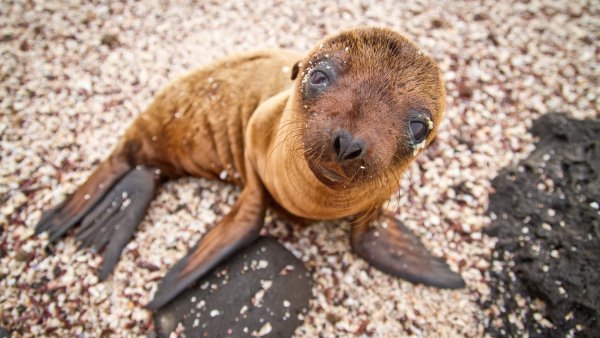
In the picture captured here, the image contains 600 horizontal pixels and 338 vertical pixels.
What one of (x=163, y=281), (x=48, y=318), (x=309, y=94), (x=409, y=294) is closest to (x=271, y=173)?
(x=309, y=94)

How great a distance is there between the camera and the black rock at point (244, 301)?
3.01m

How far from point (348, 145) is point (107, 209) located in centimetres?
240

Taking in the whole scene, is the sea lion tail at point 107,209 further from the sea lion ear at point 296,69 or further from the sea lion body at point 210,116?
the sea lion ear at point 296,69

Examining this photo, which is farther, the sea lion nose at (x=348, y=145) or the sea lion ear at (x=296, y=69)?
the sea lion ear at (x=296, y=69)

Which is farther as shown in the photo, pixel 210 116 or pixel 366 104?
pixel 210 116

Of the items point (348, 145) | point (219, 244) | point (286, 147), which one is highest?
point (348, 145)

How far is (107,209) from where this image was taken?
3580 millimetres

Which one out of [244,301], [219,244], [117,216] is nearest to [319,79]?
[219,244]

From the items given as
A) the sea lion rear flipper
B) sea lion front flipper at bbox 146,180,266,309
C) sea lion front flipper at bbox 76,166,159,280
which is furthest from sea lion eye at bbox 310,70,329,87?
the sea lion rear flipper

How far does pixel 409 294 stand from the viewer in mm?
3377

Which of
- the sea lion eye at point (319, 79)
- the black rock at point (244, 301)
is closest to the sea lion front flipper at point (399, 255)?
the black rock at point (244, 301)

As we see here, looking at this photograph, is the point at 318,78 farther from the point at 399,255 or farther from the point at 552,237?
the point at 552,237

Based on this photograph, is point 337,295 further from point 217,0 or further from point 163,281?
point 217,0

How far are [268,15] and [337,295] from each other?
10.8 feet
